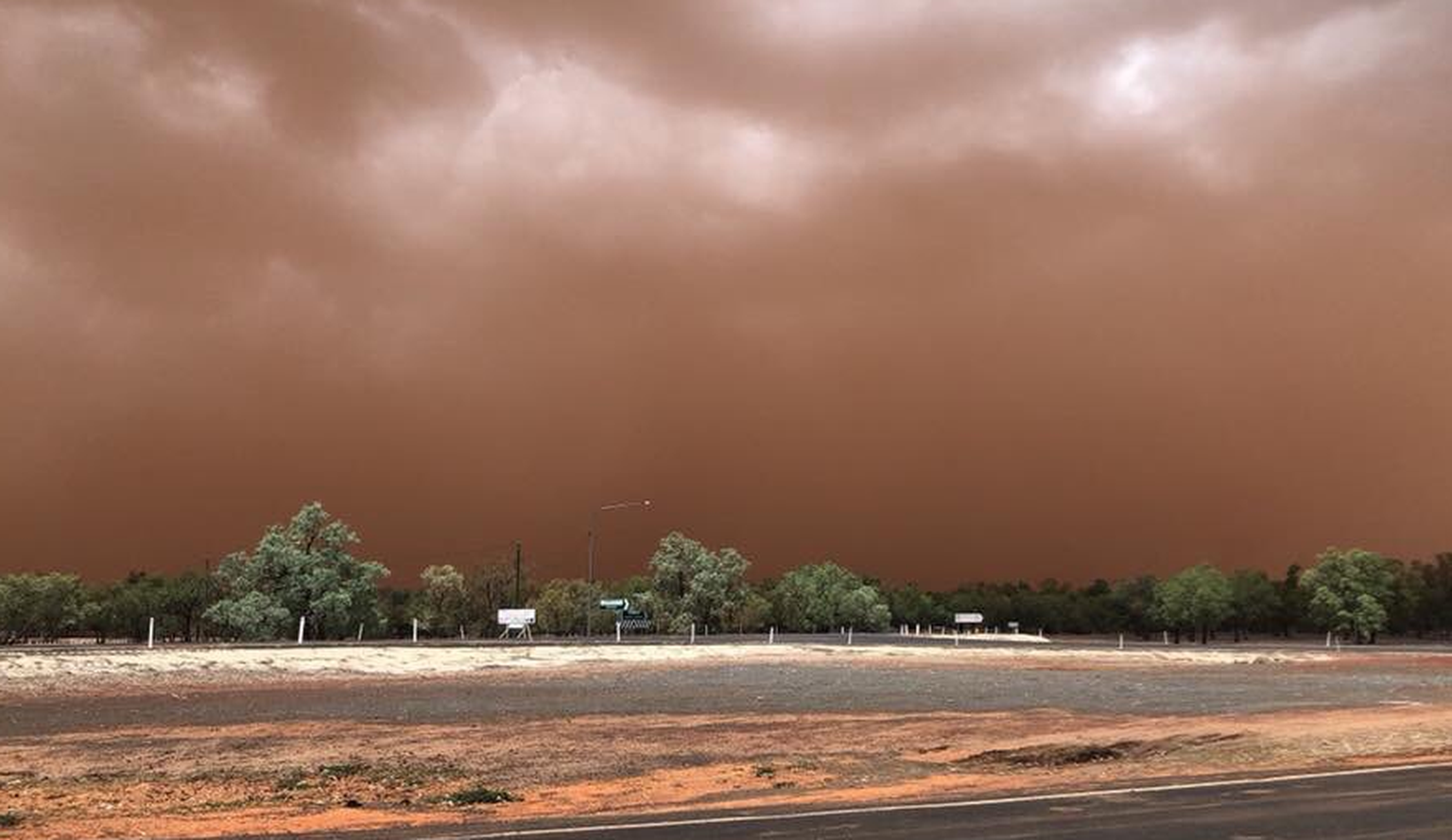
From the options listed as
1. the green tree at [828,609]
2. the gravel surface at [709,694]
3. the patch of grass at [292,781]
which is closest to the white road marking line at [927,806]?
the patch of grass at [292,781]

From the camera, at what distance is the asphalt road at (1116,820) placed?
→ 17.2 m

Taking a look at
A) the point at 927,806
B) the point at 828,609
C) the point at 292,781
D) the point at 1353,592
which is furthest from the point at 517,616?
the point at 1353,592

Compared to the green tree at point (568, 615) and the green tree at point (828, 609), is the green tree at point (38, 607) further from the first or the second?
the green tree at point (828, 609)

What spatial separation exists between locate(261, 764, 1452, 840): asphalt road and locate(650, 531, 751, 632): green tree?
142126 mm

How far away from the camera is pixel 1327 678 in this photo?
63.5 meters

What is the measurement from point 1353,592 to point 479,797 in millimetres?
175067

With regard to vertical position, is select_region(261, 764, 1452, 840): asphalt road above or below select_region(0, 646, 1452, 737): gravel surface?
above

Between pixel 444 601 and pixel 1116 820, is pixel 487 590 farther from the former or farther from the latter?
pixel 1116 820

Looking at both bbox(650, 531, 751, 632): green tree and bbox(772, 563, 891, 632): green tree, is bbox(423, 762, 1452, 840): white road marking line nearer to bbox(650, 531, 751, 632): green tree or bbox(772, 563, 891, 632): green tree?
bbox(650, 531, 751, 632): green tree

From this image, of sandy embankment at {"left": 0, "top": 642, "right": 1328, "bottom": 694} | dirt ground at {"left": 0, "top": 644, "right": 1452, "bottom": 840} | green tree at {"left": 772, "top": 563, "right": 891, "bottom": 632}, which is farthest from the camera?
green tree at {"left": 772, "top": 563, "right": 891, "bottom": 632}

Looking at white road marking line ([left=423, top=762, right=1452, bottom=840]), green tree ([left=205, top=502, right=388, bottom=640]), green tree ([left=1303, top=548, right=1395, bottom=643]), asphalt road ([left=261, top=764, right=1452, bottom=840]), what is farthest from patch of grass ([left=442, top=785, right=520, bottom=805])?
green tree ([left=1303, top=548, right=1395, bottom=643])

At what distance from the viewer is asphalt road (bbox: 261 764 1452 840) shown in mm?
17219

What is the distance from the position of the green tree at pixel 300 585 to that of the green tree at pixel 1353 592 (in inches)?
5154

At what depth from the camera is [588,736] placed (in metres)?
36.4
